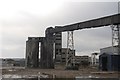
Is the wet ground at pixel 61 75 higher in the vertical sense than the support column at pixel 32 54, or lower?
lower

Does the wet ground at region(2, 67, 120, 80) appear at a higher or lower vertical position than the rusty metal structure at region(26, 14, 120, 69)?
lower

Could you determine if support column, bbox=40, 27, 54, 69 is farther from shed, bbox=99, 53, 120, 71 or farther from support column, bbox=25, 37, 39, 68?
shed, bbox=99, 53, 120, 71

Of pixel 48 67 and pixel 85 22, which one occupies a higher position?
pixel 85 22

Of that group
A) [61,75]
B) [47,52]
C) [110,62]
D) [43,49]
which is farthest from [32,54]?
[61,75]

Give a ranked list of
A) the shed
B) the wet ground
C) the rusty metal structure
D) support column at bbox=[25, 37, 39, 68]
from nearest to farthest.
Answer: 1. the wet ground
2. the shed
3. the rusty metal structure
4. support column at bbox=[25, 37, 39, 68]

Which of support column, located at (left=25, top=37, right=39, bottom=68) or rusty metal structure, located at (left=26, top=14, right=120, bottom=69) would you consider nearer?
rusty metal structure, located at (left=26, top=14, right=120, bottom=69)

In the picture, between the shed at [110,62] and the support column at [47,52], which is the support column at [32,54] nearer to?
the support column at [47,52]

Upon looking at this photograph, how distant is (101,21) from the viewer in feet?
104

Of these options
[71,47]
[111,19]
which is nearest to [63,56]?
[71,47]

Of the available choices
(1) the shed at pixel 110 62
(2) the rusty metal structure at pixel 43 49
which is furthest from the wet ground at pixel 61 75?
(2) the rusty metal structure at pixel 43 49

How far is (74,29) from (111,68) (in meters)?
8.43

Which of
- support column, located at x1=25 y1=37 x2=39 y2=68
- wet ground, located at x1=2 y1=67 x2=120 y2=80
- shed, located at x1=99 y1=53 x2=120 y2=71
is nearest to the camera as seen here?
wet ground, located at x1=2 y1=67 x2=120 y2=80

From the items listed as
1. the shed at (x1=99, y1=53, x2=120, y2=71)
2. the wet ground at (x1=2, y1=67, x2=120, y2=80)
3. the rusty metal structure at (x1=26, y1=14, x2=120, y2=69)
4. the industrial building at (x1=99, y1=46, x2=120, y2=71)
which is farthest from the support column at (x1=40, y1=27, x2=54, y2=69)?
the wet ground at (x1=2, y1=67, x2=120, y2=80)

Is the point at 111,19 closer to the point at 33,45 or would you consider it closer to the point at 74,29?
the point at 74,29
